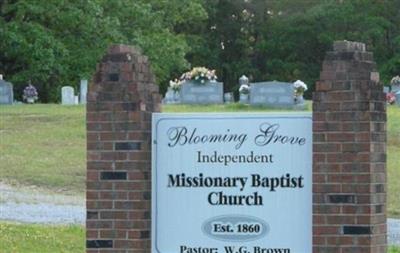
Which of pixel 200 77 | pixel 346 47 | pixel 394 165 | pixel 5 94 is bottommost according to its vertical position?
pixel 394 165

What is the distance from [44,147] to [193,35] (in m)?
40.8

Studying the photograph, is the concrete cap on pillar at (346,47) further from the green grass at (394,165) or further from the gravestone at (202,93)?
the gravestone at (202,93)

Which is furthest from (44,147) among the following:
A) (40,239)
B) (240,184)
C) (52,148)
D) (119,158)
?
(240,184)

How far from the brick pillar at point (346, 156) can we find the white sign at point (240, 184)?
11cm

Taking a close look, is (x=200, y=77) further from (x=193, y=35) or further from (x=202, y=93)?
(x=193, y=35)

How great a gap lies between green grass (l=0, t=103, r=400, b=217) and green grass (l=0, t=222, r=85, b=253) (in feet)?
18.0

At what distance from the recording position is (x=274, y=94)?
108 feet

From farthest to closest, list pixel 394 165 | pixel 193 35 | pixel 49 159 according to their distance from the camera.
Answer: pixel 193 35, pixel 49 159, pixel 394 165

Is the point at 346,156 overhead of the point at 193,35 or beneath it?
beneath

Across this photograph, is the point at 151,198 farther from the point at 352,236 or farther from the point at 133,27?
the point at 133,27

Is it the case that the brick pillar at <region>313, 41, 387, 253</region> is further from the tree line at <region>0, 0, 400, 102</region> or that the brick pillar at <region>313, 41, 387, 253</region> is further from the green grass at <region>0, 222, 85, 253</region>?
the tree line at <region>0, 0, 400, 102</region>

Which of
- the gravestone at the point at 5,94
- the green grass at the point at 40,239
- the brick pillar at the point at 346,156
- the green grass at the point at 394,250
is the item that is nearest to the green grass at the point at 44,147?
the gravestone at the point at 5,94

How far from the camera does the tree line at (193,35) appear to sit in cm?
4616

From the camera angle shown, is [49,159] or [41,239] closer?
[41,239]
